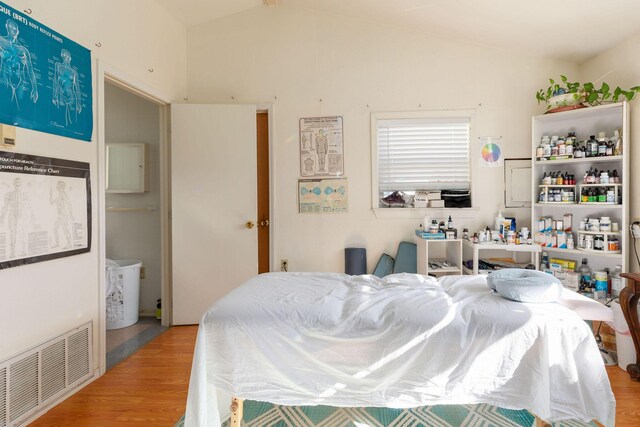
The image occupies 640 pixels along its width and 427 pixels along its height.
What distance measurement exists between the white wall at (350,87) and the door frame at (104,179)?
0.54 meters

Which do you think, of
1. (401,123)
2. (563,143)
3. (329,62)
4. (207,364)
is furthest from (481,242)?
(207,364)

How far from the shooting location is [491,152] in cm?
314

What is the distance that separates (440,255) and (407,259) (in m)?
0.34

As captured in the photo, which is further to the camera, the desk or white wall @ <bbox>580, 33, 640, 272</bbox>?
the desk

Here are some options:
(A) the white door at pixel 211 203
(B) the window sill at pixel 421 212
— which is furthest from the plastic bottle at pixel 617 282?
(A) the white door at pixel 211 203

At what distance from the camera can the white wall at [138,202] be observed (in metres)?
3.40

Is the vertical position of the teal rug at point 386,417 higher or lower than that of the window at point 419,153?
lower

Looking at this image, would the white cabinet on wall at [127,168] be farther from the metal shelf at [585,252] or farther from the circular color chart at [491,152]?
the metal shelf at [585,252]

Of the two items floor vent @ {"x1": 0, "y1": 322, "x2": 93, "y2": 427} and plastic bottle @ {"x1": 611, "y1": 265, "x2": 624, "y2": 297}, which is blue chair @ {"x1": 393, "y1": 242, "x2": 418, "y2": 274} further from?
floor vent @ {"x1": 0, "y1": 322, "x2": 93, "y2": 427}

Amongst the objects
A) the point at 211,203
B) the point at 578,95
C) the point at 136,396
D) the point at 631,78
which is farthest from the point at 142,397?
the point at 631,78

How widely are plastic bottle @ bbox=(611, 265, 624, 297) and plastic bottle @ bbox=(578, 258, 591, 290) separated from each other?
0.15 meters

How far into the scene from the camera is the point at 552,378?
4.29ft

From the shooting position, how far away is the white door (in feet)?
10.1

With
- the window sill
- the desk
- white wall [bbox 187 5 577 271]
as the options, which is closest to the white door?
white wall [bbox 187 5 577 271]
